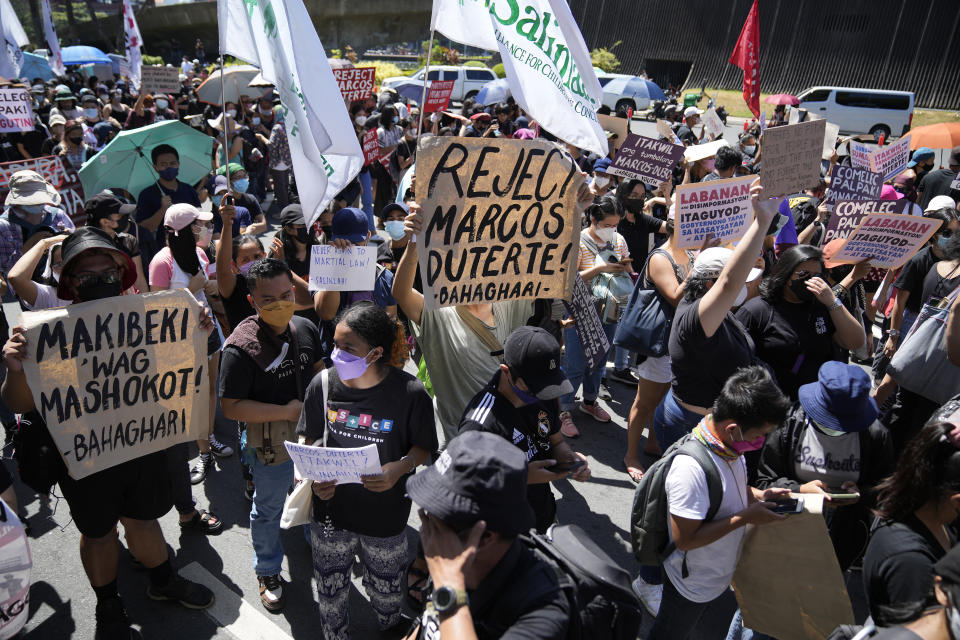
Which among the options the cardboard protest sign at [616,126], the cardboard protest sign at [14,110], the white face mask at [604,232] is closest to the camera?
the white face mask at [604,232]

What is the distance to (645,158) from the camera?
6863 millimetres

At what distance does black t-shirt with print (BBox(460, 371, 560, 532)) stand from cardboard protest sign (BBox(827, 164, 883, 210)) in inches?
212

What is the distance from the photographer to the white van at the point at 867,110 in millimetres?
24234

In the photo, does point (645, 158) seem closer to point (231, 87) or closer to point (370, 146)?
point (370, 146)

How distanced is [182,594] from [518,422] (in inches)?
84.9

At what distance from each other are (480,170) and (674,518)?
6.37 feet

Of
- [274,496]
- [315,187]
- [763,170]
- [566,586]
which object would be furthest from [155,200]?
[566,586]

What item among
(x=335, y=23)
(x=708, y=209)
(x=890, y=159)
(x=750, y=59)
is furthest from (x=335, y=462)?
(x=335, y=23)

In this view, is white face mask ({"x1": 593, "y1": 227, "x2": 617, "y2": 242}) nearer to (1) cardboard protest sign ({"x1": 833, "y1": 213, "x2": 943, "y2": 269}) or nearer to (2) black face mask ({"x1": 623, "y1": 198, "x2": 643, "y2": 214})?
(2) black face mask ({"x1": 623, "y1": 198, "x2": 643, "y2": 214})

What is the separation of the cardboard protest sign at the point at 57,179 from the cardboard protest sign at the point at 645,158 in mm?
5578

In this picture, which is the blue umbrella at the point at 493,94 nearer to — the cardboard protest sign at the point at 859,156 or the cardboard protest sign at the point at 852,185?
the cardboard protest sign at the point at 859,156

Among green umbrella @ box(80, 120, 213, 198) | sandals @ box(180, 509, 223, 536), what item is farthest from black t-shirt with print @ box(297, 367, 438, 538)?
green umbrella @ box(80, 120, 213, 198)

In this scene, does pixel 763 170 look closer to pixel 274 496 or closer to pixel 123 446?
pixel 274 496

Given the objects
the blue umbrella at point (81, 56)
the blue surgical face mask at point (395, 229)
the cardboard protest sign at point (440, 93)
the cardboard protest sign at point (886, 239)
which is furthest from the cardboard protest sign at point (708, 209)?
the blue umbrella at point (81, 56)
